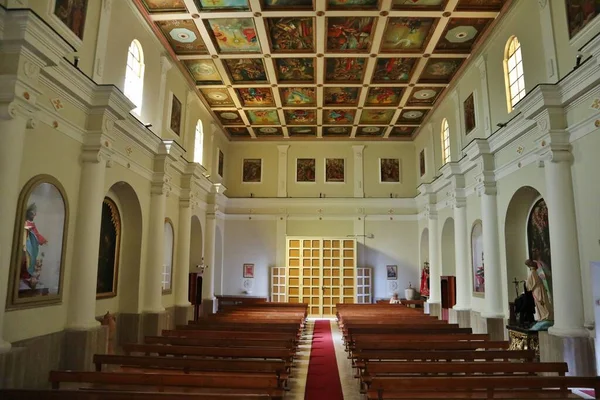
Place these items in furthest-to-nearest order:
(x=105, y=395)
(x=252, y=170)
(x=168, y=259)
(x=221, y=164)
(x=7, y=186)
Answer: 1. (x=252, y=170)
2. (x=221, y=164)
3. (x=168, y=259)
4. (x=7, y=186)
5. (x=105, y=395)

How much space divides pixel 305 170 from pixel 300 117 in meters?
3.44

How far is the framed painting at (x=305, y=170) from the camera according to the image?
21.3 metres

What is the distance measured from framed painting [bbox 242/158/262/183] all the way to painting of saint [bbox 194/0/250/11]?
11091 millimetres

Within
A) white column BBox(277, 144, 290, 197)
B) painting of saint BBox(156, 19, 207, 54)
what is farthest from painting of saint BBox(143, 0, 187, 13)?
white column BBox(277, 144, 290, 197)

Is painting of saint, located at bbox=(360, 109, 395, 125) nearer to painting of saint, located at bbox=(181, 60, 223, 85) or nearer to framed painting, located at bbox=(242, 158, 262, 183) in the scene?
framed painting, located at bbox=(242, 158, 262, 183)

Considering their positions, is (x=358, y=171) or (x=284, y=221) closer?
(x=284, y=221)

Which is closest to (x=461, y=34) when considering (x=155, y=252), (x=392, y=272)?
(x=155, y=252)

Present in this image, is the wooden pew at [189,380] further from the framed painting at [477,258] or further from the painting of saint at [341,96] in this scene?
the painting of saint at [341,96]

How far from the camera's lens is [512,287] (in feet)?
35.9

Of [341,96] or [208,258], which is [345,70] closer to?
[341,96]

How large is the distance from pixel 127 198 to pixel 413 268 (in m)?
13.6

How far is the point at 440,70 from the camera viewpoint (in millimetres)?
14016

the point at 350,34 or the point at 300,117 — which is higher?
the point at 300,117

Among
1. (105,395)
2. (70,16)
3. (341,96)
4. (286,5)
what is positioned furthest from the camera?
(341,96)
